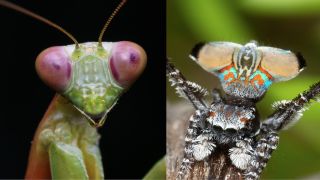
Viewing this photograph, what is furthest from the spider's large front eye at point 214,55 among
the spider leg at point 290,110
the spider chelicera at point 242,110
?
the spider leg at point 290,110

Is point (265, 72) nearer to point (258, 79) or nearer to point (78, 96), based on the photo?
point (258, 79)

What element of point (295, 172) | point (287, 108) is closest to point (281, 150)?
point (295, 172)

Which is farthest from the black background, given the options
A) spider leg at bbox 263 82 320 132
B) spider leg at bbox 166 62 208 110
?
spider leg at bbox 263 82 320 132

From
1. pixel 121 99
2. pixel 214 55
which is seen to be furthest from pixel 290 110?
pixel 121 99

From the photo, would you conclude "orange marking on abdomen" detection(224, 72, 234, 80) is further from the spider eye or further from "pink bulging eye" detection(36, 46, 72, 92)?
"pink bulging eye" detection(36, 46, 72, 92)

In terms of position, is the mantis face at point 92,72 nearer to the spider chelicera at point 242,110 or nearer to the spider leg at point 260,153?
the spider chelicera at point 242,110

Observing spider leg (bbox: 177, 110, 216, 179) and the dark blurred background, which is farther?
the dark blurred background

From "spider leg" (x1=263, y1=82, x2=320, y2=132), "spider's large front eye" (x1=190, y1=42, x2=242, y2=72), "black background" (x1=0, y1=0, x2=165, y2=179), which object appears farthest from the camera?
"black background" (x1=0, y1=0, x2=165, y2=179)
